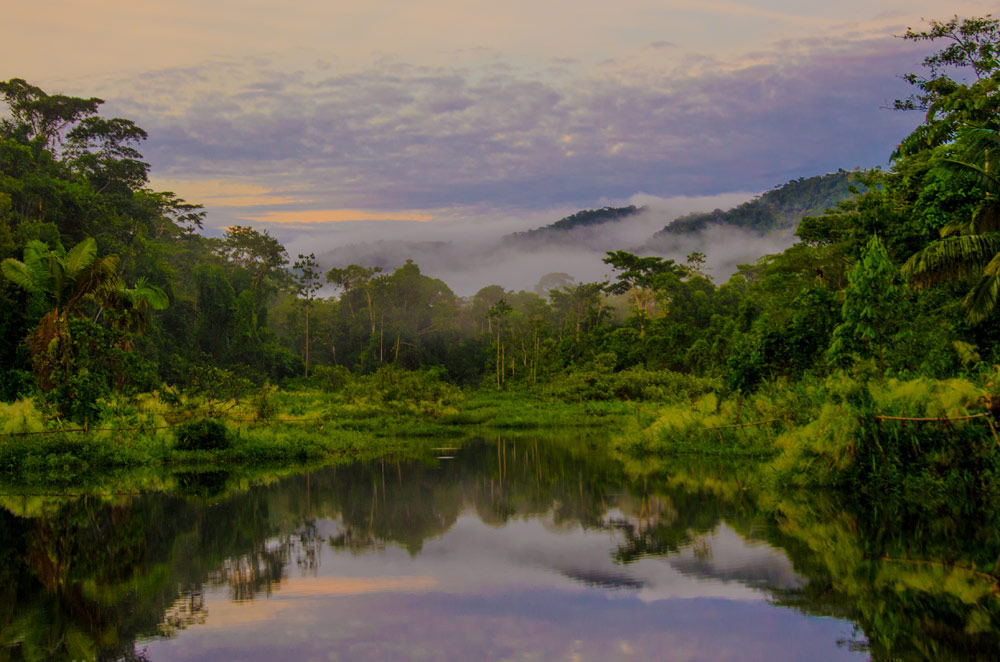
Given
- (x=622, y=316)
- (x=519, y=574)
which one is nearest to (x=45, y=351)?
A: (x=519, y=574)

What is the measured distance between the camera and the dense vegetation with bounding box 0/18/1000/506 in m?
14.1

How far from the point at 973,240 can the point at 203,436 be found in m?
18.1

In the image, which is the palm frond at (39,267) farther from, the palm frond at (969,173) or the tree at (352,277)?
the tree at (352,277)

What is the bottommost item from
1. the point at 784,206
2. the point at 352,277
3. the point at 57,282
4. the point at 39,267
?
the point at 57,282

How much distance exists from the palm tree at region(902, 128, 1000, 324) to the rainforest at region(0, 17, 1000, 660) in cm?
6

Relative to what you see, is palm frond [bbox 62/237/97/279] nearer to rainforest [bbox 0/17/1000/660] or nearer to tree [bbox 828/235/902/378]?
rainforest [bbox 0/17/1000/660]

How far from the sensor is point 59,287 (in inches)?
856

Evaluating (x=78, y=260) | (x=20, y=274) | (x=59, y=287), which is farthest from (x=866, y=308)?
(x=20, y=274)

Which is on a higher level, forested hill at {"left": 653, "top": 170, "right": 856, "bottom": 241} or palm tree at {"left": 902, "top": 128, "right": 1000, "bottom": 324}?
forested hill at {"left": 653, "top": 170, "right": 856, "bottom": 241}

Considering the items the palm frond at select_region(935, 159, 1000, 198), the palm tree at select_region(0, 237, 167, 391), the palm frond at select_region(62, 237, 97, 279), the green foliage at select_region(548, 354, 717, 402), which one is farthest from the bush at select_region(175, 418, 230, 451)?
the green foliage at select_region(548, 354, 717, 402)

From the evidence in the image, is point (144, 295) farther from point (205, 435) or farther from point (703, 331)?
point (703, 331)

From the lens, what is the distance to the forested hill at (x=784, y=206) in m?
115

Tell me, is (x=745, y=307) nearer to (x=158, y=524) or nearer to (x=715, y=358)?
(x=715, y=358)

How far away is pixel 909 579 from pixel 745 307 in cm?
3705
